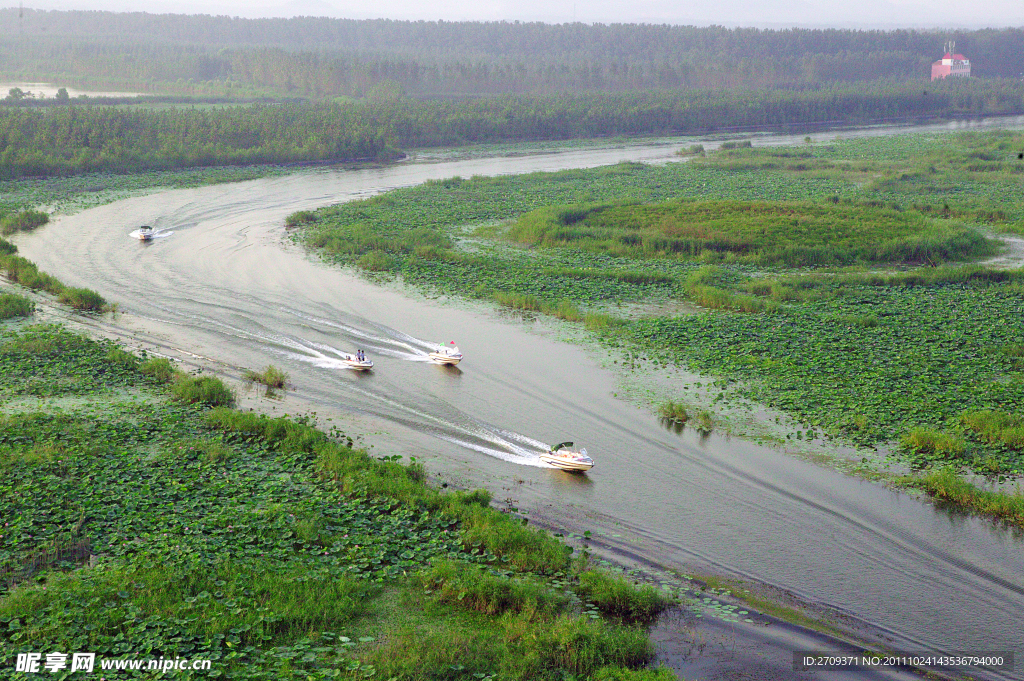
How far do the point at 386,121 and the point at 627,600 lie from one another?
86765 millimetres

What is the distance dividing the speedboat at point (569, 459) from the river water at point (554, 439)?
268 mm

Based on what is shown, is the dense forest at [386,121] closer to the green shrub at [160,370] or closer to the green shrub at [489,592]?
the green shrub at [160,370]

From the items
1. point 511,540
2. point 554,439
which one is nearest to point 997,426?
point 554,439

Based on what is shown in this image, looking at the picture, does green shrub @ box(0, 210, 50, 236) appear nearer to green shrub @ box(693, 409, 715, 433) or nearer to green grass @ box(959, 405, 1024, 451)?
green shrub @ box(693, 409, 715, 433)

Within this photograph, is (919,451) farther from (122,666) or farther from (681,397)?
(122,666)

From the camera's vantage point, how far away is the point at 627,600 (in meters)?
17.6

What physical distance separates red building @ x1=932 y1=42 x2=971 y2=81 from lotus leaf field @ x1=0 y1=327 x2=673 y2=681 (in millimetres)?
187712

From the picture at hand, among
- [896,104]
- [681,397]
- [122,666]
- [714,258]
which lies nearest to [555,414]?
[681,397]

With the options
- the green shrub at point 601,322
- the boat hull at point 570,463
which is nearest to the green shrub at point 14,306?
the green shrub at point 601,322

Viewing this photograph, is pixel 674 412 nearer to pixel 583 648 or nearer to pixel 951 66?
pixel 583 648

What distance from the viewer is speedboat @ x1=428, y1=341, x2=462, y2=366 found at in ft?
105

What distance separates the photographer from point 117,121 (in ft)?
268

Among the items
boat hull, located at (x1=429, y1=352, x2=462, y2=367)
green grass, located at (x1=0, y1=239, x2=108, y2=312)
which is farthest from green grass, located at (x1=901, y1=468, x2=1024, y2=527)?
green grass, located at (x1=0, y1=239, x2=108, y2=312)

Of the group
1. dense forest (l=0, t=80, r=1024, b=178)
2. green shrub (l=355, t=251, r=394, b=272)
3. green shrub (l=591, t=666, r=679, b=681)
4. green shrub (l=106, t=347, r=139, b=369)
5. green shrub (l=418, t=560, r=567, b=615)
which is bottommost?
green shrub (l=591, t=666, r=679, b=681)
